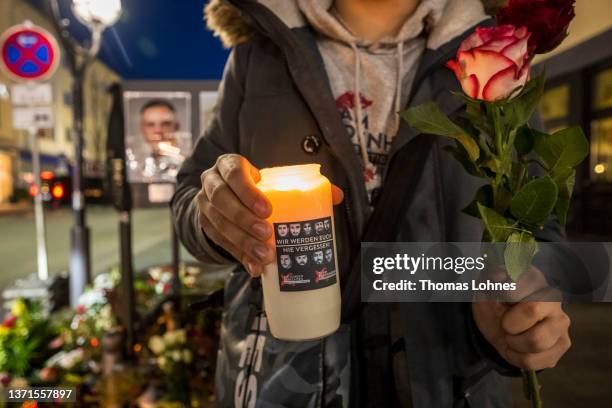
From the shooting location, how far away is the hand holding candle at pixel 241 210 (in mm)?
521

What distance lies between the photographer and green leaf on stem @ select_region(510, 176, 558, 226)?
44 cm

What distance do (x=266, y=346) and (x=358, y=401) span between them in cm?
17

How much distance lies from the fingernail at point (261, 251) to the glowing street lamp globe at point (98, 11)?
1.84 m

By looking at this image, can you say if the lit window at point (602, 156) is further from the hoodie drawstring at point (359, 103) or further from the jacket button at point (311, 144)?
the jacket button at point (311, 144)

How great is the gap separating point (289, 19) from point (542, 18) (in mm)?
487

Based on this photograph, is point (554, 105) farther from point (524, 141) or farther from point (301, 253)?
point (301, 253)

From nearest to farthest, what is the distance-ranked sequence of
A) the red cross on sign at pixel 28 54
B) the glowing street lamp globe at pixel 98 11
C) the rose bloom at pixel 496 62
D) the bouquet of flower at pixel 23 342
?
1. the rose bloom at pixel 496 62
2. the bouquet of flower at pixel 23 342
3. the glowing street lamp globe at pixel 98 11
4. the red cross on sign at pixel 28 54

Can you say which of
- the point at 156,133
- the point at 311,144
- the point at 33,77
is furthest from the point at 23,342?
the point at 311,144

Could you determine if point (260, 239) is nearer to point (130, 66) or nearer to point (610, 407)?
point (610, 407)

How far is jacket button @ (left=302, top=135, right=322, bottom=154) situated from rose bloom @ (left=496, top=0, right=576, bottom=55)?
1.18 feet

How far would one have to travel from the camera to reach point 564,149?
0.45 metres

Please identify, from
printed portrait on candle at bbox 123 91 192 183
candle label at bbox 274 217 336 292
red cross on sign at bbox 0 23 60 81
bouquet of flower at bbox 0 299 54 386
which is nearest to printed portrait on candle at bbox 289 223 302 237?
candle label at bbox 274 217 336 292

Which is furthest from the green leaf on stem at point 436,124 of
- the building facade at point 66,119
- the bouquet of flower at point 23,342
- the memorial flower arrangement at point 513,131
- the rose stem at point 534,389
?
the building facade at point 66,119

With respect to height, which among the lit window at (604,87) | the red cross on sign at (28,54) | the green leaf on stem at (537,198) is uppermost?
the red cross on sign at (28,54)
